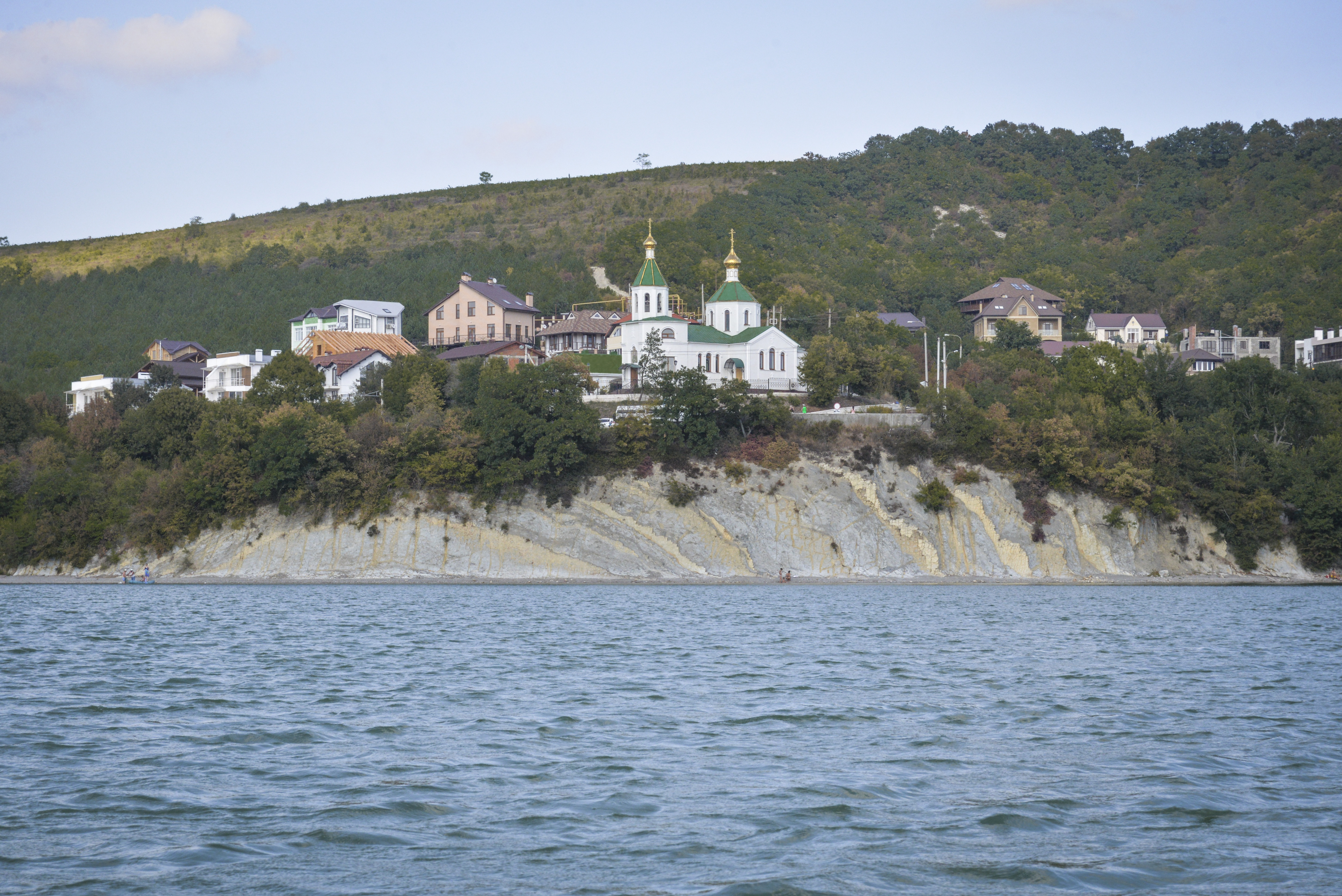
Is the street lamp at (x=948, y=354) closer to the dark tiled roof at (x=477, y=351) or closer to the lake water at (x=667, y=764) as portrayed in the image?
the dark tiled roof at (x=477, y=351)

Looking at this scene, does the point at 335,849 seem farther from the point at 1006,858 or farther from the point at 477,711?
the point at 477,711

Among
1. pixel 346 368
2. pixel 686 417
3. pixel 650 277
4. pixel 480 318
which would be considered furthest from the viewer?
pixel 480 318

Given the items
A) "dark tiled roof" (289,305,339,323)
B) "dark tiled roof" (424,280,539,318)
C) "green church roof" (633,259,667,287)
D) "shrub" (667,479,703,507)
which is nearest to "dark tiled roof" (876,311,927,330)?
"green church roof" (633,259,667,287)

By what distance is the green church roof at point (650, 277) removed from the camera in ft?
318

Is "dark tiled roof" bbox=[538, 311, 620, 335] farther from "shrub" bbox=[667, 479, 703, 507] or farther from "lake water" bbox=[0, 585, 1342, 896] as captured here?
"lake water" bbox=[0, 585, 1342, 896]

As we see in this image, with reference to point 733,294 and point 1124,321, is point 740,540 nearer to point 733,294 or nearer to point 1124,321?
point 733,294

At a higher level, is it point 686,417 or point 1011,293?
point 1011,293

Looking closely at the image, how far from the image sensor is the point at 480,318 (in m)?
110

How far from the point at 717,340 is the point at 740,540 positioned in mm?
23612

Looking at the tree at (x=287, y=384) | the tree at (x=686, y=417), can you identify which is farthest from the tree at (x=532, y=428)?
the tree at (x=287, y=384)

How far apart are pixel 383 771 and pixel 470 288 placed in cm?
9527

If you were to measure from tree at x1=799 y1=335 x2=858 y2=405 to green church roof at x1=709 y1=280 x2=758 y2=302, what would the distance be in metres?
10.2

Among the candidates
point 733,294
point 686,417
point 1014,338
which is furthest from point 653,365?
point 1014,338

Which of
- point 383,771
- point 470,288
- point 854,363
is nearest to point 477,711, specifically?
point 383,771
